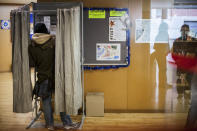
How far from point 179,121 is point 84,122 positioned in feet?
5.33

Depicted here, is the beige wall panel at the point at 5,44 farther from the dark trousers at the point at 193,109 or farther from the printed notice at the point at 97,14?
the dark trousers at the point at 193,109

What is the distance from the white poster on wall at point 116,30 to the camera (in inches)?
163

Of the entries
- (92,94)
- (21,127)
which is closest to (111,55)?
(92,94)

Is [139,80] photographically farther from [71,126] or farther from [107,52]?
[71,126]

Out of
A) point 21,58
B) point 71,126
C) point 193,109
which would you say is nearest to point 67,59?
point 21,58

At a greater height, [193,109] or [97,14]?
[97,14]

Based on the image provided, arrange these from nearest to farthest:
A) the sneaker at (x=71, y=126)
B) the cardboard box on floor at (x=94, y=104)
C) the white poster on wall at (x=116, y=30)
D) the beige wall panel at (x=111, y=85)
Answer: the sneaker at (x=71, y=126)
the cardboard box on floor at (x=94, y=104)
the white poster on wall at (x=116, y=30)
the beige wall panel at (x=111, y=85)

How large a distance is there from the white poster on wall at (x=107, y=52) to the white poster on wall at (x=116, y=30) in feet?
0.42

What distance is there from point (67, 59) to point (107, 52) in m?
1.07

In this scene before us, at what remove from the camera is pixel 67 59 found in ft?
11.0

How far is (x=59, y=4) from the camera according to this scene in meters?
3.86

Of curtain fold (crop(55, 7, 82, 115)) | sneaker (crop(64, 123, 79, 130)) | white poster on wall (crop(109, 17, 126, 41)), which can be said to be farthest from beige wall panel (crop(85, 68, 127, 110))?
curtain fold (crop(55, 7, 82, 115))

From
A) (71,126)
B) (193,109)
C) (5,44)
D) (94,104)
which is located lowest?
(71,126)

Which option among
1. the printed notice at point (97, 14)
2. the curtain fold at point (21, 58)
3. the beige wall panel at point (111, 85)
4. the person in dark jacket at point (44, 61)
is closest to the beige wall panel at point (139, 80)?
the beige wall panel at point (111, 85)
